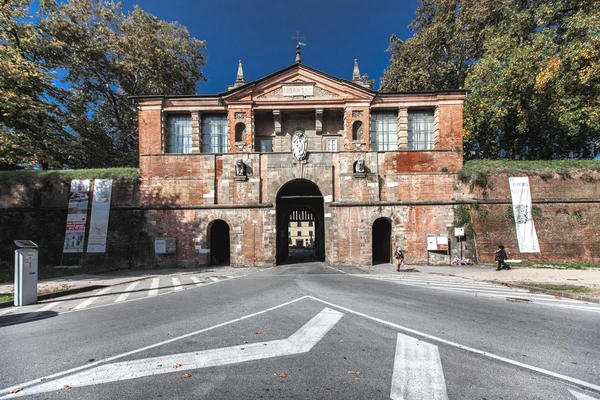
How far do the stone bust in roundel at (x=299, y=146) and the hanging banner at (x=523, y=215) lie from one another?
45.9 ft

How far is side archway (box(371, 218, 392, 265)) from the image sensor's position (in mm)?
20703

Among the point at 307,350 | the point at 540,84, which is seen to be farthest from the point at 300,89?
the point at 307,350

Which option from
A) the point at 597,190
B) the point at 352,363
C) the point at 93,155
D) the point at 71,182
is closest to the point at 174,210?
the point at 71,182

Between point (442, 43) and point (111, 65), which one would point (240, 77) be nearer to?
point (111, 65)

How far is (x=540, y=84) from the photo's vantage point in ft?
62.0

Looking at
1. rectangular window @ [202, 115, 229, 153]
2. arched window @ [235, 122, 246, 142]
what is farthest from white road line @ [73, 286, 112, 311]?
rectangular window @ [202, 115, 229, 153]

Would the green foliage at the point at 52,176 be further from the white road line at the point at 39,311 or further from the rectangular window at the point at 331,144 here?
the rectangular window at the point at 331,144

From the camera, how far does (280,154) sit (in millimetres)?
→ 20125

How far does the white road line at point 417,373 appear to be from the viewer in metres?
3.10

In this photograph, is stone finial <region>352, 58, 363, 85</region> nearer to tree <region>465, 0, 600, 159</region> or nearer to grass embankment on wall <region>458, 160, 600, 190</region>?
tree <region>465, 0, 600, 159</region>

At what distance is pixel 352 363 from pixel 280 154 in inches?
679

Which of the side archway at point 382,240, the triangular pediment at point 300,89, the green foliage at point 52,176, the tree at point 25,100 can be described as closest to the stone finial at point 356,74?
the triangular pediment at point 300,89

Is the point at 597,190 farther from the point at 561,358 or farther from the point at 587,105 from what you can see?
the point at 561,358

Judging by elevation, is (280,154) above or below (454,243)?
above
